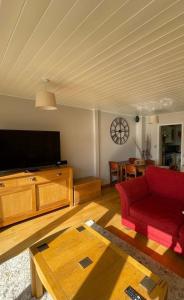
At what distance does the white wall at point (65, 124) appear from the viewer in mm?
3088

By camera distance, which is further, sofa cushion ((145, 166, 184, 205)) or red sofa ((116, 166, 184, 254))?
sofa cushion ((145, 166, 184, 205))

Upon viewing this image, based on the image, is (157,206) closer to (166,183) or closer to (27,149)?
(166,183)

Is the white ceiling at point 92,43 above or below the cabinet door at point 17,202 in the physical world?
above

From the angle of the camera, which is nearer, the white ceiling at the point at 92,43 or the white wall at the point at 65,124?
the white ceiling at the point at 92,43

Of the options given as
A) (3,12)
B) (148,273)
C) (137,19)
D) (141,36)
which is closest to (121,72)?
(141,36)

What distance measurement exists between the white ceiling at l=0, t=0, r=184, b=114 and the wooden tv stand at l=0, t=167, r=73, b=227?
1.55 meters

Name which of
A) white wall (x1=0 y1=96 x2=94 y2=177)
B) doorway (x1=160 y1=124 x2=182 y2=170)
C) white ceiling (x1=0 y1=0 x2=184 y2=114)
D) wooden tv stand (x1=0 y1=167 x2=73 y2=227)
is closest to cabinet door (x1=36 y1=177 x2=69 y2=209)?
wooden tv stand (x1=0 y1=167 x2=73 y2=227)

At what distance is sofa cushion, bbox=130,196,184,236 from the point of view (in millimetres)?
1938

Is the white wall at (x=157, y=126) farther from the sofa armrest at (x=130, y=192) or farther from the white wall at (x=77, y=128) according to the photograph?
→ the sofa armrest at (x=130, y=192)

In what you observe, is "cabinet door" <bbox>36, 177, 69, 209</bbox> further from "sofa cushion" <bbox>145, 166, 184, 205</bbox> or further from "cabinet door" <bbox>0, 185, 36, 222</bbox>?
"sofa cushion" <bbox>145, 166, 184, 205</bbox>

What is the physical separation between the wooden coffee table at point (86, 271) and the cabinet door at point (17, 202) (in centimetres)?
135

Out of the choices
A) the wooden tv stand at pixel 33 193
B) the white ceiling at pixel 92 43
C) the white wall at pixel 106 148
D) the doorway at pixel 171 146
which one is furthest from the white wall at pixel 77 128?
the doorway at pixel 171 146

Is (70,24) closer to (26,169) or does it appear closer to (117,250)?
(117,250)

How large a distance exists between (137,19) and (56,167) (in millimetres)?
2676
